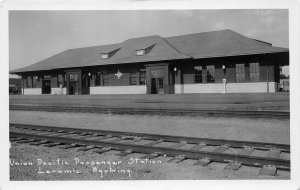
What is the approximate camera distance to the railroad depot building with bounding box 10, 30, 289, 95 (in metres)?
14.3

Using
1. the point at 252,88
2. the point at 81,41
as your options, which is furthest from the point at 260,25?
the point at 252,88

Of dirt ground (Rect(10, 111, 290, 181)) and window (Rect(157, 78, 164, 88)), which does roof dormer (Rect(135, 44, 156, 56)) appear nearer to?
window (Rect(157, 78, 164, 88))

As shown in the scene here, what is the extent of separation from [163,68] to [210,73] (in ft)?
9.78

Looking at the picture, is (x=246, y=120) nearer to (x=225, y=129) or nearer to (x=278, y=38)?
(x=225, y=129)

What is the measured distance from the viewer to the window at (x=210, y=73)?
51.9 ft

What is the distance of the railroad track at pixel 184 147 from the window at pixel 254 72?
10072mm

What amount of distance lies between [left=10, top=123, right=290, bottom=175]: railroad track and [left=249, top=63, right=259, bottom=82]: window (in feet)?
33.0

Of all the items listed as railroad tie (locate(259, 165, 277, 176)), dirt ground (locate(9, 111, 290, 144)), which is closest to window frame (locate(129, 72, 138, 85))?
dirt ground (locate(9, 111, 290, 144))

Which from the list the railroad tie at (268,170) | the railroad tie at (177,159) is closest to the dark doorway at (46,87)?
the railroad tie at (177,159)

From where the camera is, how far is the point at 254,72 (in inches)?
575

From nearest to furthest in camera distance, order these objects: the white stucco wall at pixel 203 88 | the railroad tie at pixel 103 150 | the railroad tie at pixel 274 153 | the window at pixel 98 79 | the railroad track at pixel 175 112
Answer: the railroad tie at pixel 274 153 < the railroad tie at pixel 103 150 < the railroad track at pixel 175 112 < the white stucco wall at pixel 203 88 < the window at pixel 98 79

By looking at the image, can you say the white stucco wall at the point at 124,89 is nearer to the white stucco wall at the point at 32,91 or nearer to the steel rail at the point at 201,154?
the white stucco wall at the point at 32,91
